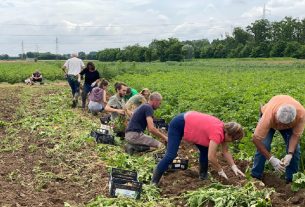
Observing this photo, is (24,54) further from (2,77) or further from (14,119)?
(14,119)

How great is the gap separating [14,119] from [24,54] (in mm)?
111091

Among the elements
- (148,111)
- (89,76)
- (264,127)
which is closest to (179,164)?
(148,111)

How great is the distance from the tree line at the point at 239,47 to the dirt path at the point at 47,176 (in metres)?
65.2

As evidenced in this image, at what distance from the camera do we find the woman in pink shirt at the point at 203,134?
259 inches

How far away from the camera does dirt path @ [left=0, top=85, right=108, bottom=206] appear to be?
6423mm

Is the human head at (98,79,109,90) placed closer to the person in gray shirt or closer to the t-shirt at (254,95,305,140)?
the person in gray shirt

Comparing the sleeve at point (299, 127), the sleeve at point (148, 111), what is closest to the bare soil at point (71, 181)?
the sleeve at point (299, 127)

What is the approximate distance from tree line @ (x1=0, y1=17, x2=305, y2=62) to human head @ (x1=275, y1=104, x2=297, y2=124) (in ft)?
218

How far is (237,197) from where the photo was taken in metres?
5.80

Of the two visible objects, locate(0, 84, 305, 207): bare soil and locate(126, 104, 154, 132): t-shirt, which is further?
locate(126, 104, 154, 132): t-shirt

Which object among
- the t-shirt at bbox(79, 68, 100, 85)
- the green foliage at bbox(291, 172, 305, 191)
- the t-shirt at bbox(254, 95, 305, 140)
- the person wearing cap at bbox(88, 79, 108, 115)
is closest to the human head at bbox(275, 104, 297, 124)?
the t-shirt at bbox(254, 95, 305, 140)

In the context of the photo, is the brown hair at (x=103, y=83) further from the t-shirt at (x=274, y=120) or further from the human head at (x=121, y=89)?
the t-shirt at (x=274, y=120)

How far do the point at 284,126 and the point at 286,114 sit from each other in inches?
16.9

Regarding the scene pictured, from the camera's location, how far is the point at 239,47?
269 feet
